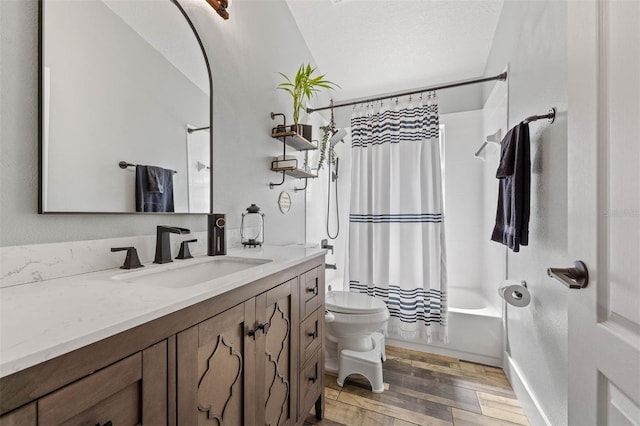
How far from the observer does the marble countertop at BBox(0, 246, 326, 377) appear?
1.24 ft

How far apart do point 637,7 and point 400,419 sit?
182cm

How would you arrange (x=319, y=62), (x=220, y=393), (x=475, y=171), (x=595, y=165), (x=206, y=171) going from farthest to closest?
1. (x=475, y=171)
2. (x=319, y=62)
3. (x=206, y=171)
4. (x=220, y=393)
5. (x=595, y=165)

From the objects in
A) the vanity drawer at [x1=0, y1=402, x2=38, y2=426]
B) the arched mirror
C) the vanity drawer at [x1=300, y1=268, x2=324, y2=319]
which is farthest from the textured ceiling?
the vanity drawer at [x1=0, y1=402, x2=38, y2=426]

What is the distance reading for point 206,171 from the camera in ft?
4.21

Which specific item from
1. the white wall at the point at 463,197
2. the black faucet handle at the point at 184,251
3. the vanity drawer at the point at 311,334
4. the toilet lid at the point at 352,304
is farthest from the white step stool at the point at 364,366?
the white wall at the point at 463,197

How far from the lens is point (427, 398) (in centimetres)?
166

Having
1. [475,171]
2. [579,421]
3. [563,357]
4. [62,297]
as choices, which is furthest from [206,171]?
[475,171]

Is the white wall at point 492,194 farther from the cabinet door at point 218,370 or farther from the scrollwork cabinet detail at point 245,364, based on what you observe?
the cabinet door at point 218,370

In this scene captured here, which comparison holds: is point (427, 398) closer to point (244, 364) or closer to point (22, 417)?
point (244, 364)

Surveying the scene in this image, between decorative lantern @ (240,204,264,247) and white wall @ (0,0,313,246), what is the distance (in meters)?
0.06

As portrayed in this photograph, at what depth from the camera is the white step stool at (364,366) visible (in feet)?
5.65

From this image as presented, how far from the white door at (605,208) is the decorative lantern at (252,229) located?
51.2 inches

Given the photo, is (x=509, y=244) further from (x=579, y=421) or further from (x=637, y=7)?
(x=637, y=7)

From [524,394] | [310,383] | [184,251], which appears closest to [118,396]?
[184,251]
